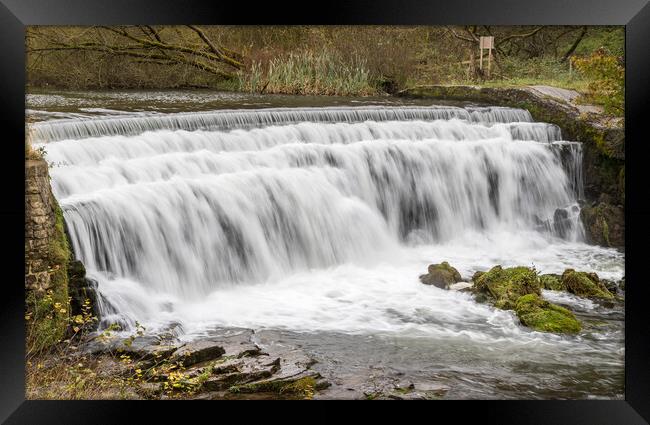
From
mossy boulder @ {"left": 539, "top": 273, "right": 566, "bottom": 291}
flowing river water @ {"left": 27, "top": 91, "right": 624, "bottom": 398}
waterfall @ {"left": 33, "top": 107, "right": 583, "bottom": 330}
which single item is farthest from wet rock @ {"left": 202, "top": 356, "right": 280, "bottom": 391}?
mossy boulder @ {"left": 539, "top": 273, "right": 566, "bottom": 291}

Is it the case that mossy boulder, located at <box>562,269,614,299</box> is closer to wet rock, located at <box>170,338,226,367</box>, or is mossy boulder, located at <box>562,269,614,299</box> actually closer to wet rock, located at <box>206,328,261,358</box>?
wet rock, located at <box>206,328,261,358</box>

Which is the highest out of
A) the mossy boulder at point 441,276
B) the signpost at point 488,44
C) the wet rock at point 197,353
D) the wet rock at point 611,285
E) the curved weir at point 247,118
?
the signpost at point 488,44

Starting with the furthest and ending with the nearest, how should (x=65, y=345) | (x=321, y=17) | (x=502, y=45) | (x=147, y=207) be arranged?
(x=502, y=45) < (x=147, y=207) < (x=65, y=345) < (x=321, y=17)

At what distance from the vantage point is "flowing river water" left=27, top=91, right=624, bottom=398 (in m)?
7.54

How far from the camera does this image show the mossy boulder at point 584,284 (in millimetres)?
8886

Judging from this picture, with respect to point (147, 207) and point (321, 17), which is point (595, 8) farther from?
point (147, 207)

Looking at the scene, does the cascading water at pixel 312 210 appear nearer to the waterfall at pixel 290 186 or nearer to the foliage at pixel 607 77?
the waterfall at pixel 290 186

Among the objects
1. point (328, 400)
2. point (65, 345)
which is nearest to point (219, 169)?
point (65, 345)

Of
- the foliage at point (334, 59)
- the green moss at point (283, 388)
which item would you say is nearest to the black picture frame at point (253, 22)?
the green moss at point (283, 388)

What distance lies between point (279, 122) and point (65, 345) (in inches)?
194

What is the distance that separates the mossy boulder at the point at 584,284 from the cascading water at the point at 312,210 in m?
0.50

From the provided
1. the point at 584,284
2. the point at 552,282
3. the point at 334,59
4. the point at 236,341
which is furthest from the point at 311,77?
the point at 236,341

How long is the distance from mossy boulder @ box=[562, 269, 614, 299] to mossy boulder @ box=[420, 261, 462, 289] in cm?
121

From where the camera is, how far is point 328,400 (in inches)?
256
